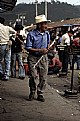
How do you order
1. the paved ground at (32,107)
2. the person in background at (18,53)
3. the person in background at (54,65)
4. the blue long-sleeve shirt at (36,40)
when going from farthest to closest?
the person in background at (54,65), the person in background at (18,53), the blue long-sleeve shirt at (36,40), the paved ground at (32,107)

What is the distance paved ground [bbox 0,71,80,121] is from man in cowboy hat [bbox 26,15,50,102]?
41 cm

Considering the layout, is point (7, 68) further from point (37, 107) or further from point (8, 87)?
point (37, 107)

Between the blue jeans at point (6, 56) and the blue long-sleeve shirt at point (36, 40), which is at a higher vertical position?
the blue long-sleeve shirt at point (36, 40)

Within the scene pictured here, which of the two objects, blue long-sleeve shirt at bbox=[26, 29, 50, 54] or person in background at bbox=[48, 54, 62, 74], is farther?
person in background at bbox=[48, 54, 62, 74]

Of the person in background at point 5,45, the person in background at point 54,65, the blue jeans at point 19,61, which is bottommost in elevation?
the person in background at point 54,65

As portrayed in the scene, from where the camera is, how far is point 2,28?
11.6m

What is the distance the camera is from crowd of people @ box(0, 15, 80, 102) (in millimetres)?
8633

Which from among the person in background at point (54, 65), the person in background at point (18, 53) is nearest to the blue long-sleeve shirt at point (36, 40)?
the person in background at point (18, 53)

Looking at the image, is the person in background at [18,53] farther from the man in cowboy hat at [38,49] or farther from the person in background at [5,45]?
the man in cowboy hat at [38,49]

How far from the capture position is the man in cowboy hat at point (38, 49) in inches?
339

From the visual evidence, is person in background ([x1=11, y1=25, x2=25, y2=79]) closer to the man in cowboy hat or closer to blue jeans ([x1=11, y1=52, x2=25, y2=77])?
blue jeans ([x1=11, y1=52, x2=25, y2=77])

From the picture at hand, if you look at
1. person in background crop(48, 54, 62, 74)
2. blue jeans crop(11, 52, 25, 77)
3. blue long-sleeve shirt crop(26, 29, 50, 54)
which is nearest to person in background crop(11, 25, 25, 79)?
blue jeans crop(11, 52, 25, 77)

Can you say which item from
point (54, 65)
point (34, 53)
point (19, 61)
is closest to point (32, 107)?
point (34, 53)

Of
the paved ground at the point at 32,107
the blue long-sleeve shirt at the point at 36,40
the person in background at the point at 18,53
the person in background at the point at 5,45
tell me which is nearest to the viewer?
the paved ground at the point at 32,107
